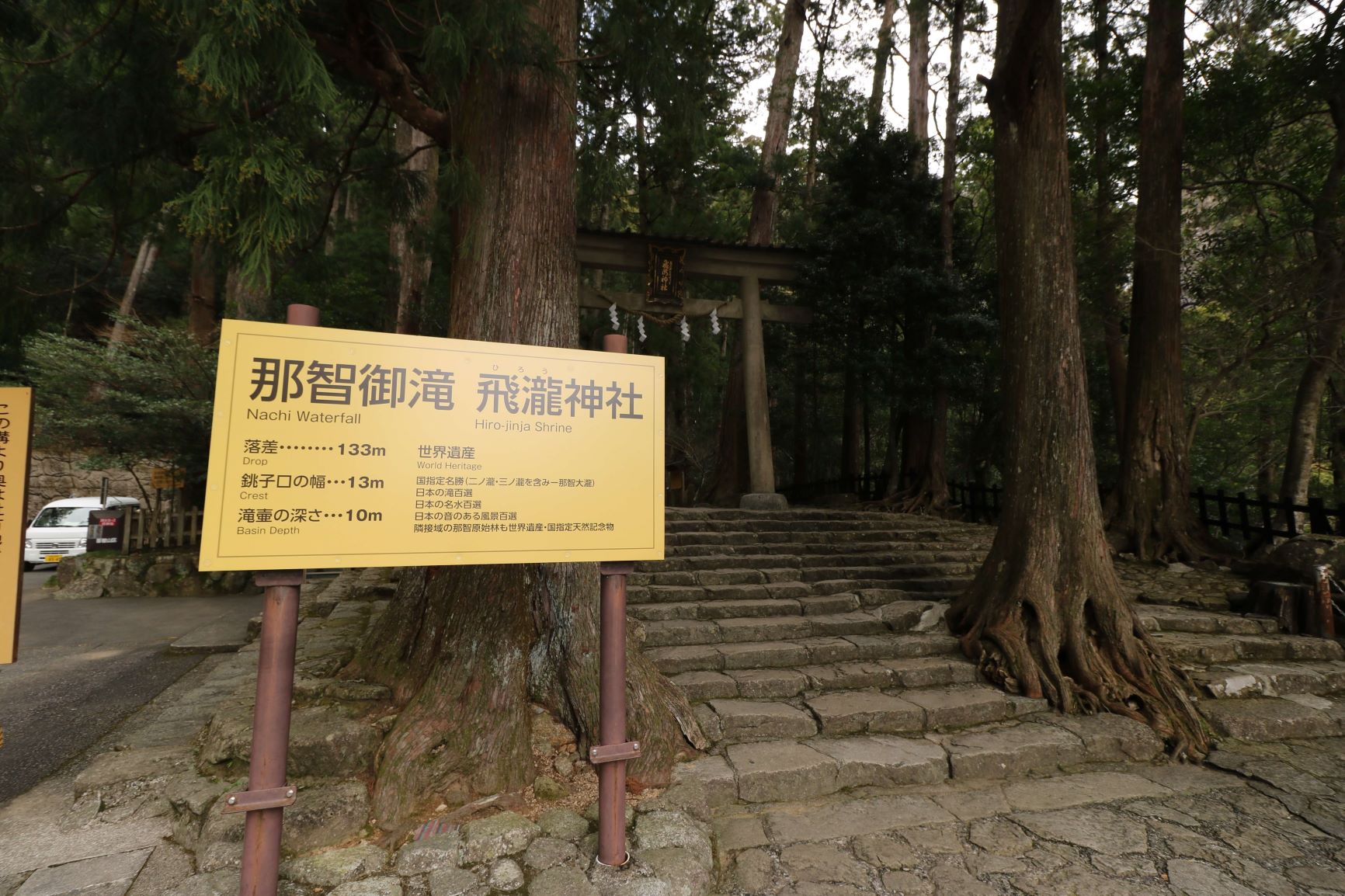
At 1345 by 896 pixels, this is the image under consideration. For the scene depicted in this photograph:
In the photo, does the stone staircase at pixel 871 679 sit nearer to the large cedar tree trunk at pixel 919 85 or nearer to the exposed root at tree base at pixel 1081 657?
the exposed root at tree base at pixel 1081 657

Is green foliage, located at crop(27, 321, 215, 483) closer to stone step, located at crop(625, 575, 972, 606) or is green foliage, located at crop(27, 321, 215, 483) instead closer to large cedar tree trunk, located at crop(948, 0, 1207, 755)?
stone step, located at crop(625, 575, 972, 606)

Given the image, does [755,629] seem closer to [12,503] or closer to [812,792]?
[812,792]

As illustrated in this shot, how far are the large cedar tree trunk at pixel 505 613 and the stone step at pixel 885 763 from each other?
0.39 meters

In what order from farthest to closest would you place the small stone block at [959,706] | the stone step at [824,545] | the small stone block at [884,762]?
the stone step at [824,545]
the small stone block at [959,706]
the small stone block at [884,762]

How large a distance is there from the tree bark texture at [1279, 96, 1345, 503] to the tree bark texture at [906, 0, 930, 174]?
5.64 metres

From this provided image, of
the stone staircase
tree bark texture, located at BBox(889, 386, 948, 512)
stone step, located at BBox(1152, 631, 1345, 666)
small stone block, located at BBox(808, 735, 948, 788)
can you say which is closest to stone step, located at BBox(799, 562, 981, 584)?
the stone staircase

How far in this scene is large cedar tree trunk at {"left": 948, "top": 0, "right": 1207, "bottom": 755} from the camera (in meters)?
4.27

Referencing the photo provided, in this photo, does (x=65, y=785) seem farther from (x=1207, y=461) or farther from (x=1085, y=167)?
(x=1207, y=461)

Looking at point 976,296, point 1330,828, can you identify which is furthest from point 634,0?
point 976,296

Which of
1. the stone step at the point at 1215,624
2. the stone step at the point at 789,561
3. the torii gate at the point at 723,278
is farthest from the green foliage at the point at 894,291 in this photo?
the stone step at the point at 1215,624

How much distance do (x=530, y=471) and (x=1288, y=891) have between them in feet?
11.5

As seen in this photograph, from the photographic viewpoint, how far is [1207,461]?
612 inches

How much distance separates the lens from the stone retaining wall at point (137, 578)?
9.23 metres

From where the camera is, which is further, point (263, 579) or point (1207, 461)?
point (1207, 461)
